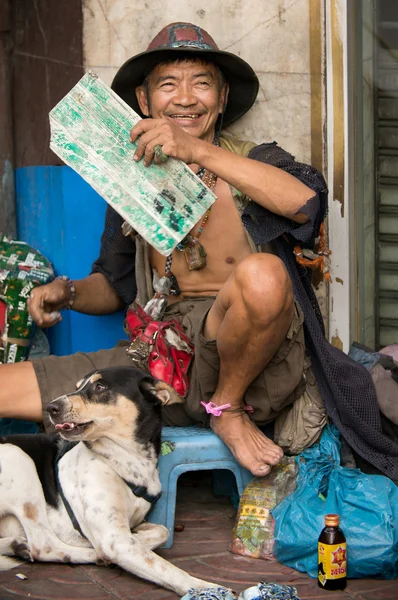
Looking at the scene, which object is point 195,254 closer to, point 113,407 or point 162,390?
point 162,390

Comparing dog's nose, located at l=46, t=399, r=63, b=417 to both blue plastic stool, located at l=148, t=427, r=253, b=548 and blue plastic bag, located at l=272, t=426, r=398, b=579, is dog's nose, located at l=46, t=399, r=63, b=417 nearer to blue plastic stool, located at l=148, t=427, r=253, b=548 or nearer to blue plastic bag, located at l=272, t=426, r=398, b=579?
blue plastic stool, located at l=148, t=427, r=253, b=548

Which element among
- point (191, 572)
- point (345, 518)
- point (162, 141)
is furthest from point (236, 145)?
point (191, 572)

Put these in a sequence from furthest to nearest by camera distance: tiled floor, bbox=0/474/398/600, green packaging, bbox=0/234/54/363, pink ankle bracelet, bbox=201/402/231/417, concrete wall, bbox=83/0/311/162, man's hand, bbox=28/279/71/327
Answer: concrete wall, bbox=83/0/311/162 < green packaging, bbox=0/234/54/363 < man's hand, bbox=28/279/71/327 < pink ankle bracelet, bbox=201/402/231/417 < tiled floor, bbox=0/474/398/600

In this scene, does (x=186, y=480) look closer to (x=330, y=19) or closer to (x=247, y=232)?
(x=247, y=232)

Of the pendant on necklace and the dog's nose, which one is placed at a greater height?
the pendant on necklace

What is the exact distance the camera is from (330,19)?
4.41m

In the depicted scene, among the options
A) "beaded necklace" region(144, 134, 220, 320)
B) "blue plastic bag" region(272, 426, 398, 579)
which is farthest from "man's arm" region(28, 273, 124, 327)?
"blue plastic bag" region(272, 426, 398, 579)

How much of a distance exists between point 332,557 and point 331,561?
0.01m

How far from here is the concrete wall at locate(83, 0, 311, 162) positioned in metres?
4.41

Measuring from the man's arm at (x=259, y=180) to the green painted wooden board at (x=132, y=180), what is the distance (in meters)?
0.09

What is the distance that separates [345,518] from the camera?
3219 millimetres

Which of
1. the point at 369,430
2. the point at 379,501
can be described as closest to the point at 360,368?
the point at 369,430

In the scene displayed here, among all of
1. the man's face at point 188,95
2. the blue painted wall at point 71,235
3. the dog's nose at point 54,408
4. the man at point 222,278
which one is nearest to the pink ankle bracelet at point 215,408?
the man at point 222,278

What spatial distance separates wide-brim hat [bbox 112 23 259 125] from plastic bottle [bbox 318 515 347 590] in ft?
6.78
